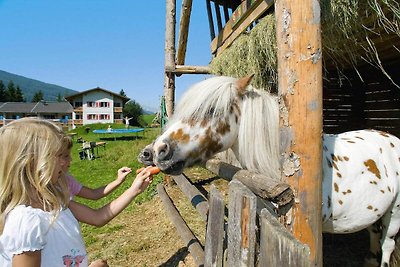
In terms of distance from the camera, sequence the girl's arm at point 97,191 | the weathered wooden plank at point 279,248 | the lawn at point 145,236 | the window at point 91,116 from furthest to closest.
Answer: the window at point 91,116 < the lawn at point 145,236 < the girl's arm at point 97,191 < the weathered wooden plank at point 279,248

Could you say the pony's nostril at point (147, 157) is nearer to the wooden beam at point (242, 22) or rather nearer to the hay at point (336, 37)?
the hay at point (336, 37)

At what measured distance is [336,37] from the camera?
9.88ft

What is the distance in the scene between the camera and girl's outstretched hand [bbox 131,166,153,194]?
219cm

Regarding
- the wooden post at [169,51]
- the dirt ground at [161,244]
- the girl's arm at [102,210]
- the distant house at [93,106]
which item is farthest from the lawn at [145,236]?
the distant house at [93,106]

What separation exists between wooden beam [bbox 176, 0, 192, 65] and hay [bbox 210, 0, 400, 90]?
1.64 metres

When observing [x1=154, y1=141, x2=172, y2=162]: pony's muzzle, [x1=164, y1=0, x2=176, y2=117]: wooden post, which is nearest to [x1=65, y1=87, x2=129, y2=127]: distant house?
[x1=164, y1=0, x2=176, y2=117]: wooden post

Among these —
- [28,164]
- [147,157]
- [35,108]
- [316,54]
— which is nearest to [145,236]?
[147,157]

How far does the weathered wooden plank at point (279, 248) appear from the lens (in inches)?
44.2

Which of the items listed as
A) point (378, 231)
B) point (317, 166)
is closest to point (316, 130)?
point (317, 166)

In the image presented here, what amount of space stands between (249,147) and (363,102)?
21.3 feet

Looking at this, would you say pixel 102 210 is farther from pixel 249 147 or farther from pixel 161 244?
pixel 161 244

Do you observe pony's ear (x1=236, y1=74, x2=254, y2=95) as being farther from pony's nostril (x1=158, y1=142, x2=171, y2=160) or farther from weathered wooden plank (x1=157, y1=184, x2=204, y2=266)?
weathered wooden plank (x1=157, y1=184, x2=204, y2=266)

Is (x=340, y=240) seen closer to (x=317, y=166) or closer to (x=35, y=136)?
(x=317, y=166)

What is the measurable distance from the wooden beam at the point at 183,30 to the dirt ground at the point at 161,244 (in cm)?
309
